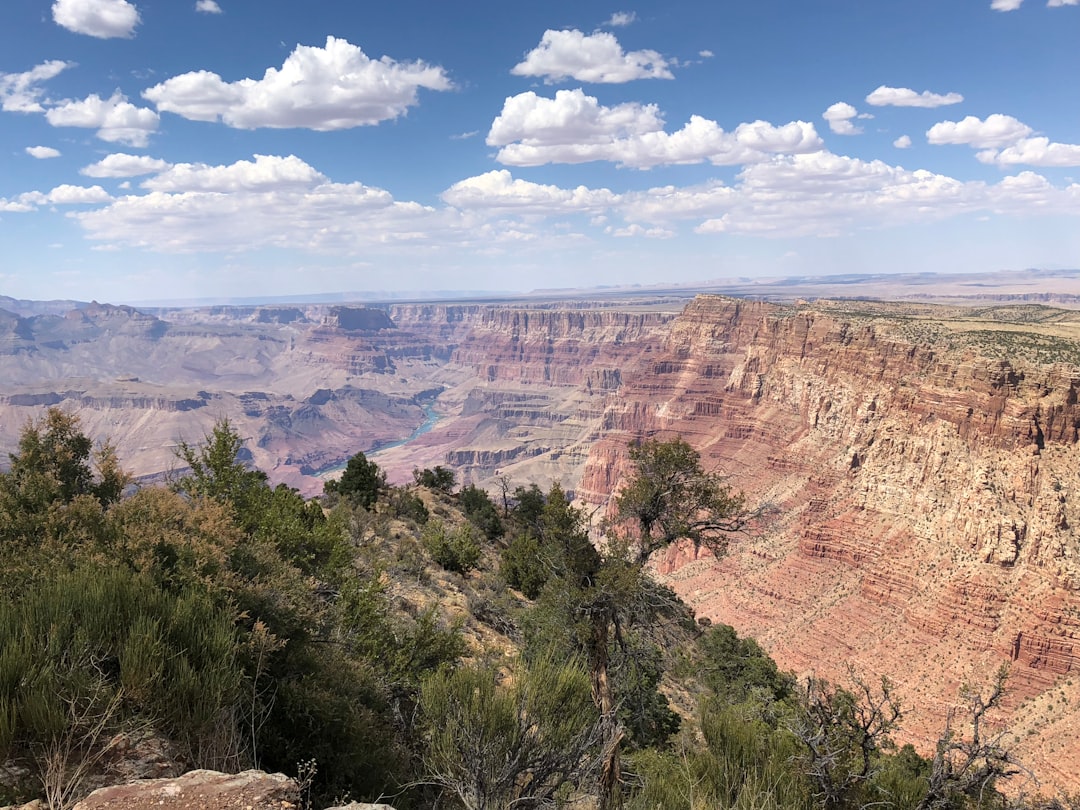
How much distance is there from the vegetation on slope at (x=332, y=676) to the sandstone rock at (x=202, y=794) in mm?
478

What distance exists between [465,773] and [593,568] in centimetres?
559

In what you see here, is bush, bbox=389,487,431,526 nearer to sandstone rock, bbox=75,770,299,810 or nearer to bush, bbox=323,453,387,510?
bush, bbox=323,453,387,510

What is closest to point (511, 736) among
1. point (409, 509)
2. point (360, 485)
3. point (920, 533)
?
point (409, 509)

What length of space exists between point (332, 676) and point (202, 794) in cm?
471

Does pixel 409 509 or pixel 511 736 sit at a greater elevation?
pixel 511 736

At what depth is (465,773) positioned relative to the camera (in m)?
8.08

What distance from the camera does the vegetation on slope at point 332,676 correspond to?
690 cm

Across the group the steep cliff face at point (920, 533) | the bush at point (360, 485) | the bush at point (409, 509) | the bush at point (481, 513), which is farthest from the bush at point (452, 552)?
the steep cliff face at point (920, 533)

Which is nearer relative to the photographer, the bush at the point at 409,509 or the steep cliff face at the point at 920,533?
Result: the steep cliff face at the point at 920,533

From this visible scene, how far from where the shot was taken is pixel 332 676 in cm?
1007

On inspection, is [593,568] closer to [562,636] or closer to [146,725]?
[562,636]

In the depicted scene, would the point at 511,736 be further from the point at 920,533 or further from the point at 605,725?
the point at 920,533

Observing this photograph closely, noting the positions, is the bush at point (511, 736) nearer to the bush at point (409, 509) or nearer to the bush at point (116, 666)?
the bush at point (116, 666)

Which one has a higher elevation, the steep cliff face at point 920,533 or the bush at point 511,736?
the bush at point 511,736
